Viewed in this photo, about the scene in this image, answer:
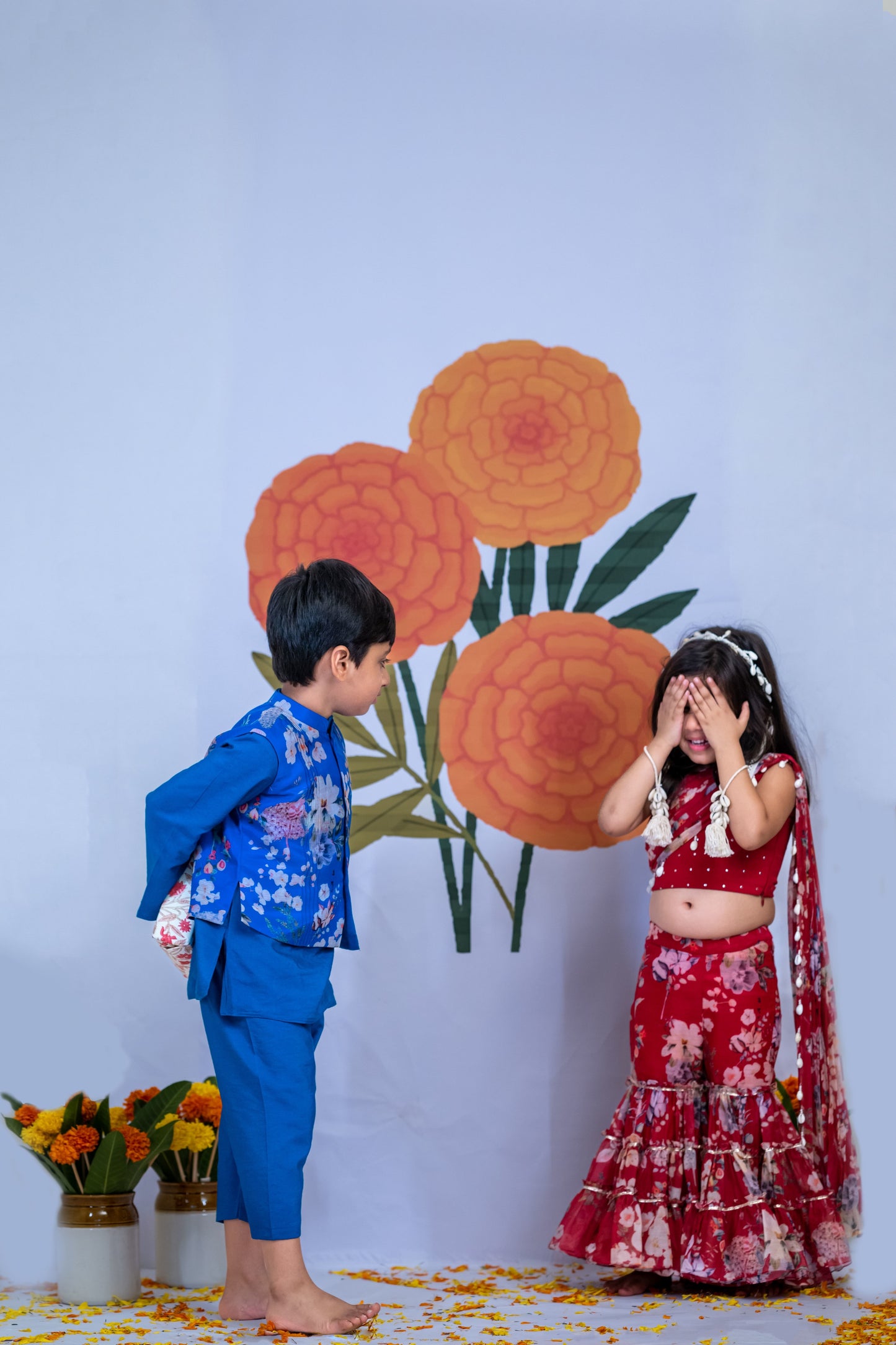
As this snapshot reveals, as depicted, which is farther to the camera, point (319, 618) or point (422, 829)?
point (422, 829)

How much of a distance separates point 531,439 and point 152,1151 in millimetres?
1530

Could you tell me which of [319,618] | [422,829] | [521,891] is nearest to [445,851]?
[422,829]

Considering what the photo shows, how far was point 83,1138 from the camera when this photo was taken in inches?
83.2

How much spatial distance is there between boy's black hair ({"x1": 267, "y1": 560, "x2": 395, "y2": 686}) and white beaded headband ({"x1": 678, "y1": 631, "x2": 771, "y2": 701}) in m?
0.70

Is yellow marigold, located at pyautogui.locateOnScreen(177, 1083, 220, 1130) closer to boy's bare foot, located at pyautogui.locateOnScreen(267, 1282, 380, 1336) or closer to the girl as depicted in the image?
boy's bare foot, located at pyautogui.locateOnScreen(267, 1282, 380, 1336)

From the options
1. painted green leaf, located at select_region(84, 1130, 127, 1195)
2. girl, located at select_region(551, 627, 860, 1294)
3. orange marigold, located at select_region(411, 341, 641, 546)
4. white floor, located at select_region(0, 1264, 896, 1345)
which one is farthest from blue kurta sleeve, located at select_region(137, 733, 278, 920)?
orange marigold, located at select_region(411, 341, 641, 546)

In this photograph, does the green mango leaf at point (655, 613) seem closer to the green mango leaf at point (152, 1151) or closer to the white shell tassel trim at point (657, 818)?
the white shell tassel trim at point (657, 818)

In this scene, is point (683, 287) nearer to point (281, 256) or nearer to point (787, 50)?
point (787, 50)

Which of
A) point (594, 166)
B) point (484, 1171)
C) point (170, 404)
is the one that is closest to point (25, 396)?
point (170, 404)

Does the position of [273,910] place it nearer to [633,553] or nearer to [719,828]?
[719,828]

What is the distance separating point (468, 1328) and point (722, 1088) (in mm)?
568

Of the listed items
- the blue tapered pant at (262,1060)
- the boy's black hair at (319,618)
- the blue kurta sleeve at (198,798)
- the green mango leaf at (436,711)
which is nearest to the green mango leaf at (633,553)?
the green mango leaf at (436,711)

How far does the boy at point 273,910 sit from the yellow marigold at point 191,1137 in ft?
0.85

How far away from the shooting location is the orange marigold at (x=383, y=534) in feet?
8.64
